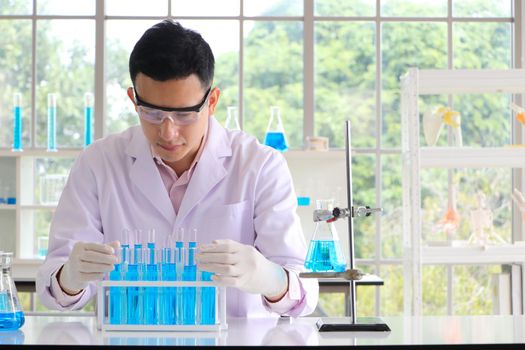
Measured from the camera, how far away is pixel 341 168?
5344 mm

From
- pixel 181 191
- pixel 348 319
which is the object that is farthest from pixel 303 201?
pixel 348 319

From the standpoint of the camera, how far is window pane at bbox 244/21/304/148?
5469 millimetres

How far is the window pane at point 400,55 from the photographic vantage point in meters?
5.48

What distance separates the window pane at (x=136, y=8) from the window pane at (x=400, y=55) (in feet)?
4.59

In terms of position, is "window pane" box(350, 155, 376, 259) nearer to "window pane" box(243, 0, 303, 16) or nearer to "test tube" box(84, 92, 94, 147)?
"window pane" box(243, 0, 303, 16)

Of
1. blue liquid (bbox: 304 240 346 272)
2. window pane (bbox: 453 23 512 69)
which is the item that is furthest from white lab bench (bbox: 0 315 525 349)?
window pane (bbox: 453 23 512 69)

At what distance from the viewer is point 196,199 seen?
2.32 metres

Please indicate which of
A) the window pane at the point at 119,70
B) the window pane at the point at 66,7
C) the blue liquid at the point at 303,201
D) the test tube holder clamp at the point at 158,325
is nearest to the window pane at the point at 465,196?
the blue liquid at the point at 303,201

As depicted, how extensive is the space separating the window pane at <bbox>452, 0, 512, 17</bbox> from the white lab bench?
12.1ft

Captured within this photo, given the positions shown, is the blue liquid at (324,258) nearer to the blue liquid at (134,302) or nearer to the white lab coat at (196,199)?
the white lab coat at (196,199)

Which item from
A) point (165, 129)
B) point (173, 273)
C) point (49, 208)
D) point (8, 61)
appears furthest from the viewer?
point (8, 61)

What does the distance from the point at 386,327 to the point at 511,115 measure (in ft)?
12.5

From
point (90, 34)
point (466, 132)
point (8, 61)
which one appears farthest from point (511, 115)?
point (8, 61)

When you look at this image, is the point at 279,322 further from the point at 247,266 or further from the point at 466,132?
the point at 466,132
